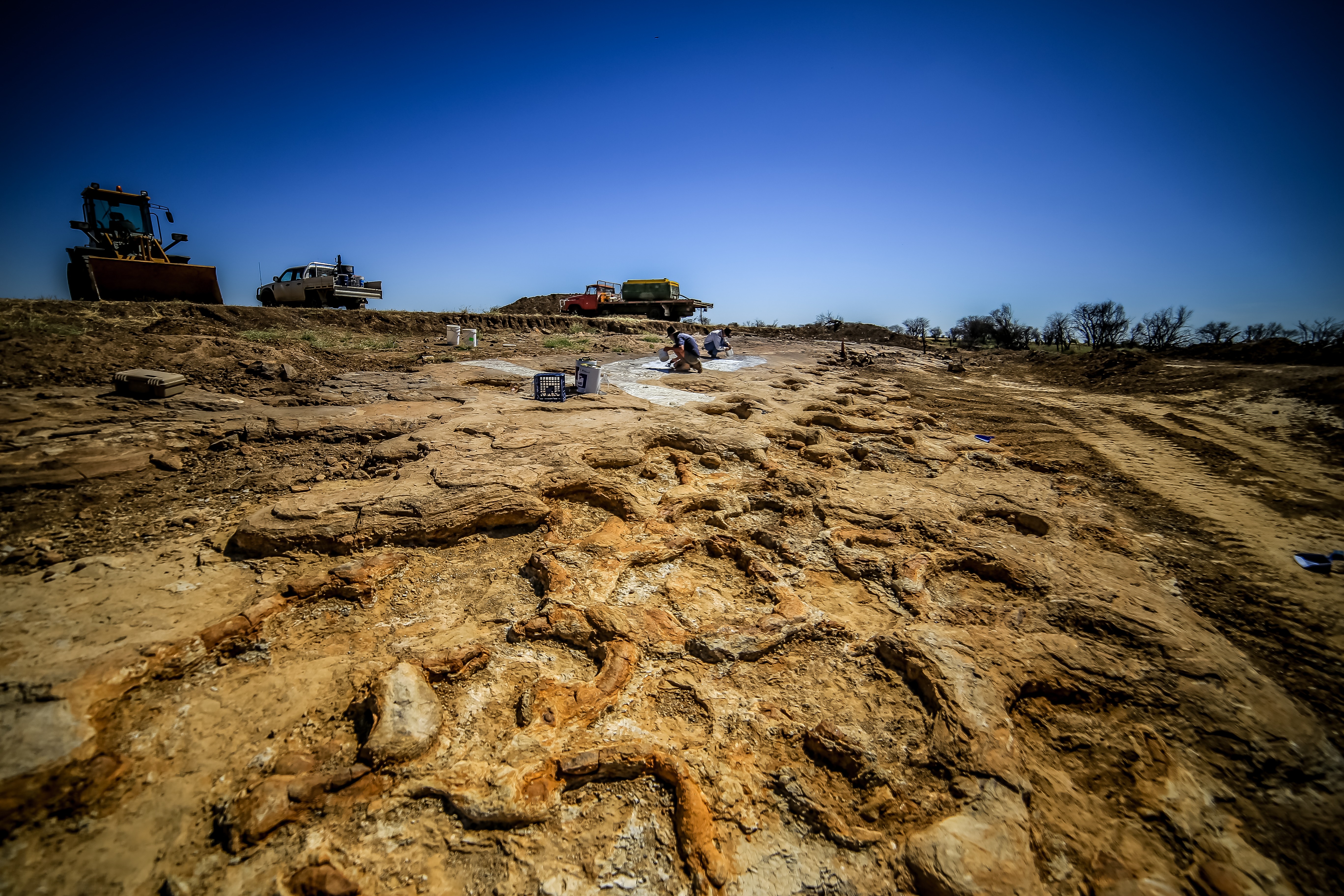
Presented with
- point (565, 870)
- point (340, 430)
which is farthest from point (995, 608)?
point (340, 430)

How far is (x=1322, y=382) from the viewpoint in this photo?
286 inches

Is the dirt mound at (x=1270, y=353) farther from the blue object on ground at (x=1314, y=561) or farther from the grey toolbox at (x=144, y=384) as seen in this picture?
the grey toolbox at (x=144, y=384)

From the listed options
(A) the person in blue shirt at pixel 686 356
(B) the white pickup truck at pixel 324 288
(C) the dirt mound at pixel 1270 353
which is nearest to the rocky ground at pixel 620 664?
(A) the person in blue shirt at pixel 686 356

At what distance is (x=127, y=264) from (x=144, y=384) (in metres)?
9.26

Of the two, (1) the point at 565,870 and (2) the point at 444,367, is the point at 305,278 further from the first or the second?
(1) the point at 565,870

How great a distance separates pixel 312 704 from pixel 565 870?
124cm

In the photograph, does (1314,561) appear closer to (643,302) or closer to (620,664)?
(620,664)

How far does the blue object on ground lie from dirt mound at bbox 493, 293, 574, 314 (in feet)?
78.7

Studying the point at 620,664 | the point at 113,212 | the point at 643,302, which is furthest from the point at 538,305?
the point at 620,664

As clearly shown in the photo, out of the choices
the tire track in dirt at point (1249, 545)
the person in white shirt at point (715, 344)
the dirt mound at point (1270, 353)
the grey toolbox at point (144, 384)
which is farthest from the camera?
the person in white shirt at point (715, 344)

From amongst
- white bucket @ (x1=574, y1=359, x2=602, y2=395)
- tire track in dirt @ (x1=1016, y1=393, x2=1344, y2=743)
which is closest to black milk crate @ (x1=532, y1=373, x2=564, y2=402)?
white bucket @ (x1=574, y1=359, x2=602, y2=395)

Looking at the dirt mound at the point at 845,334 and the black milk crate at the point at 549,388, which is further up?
the dirt mound at the point at 845,334

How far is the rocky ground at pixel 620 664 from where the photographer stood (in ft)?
4.93

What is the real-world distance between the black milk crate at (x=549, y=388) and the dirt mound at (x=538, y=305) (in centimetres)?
1867
